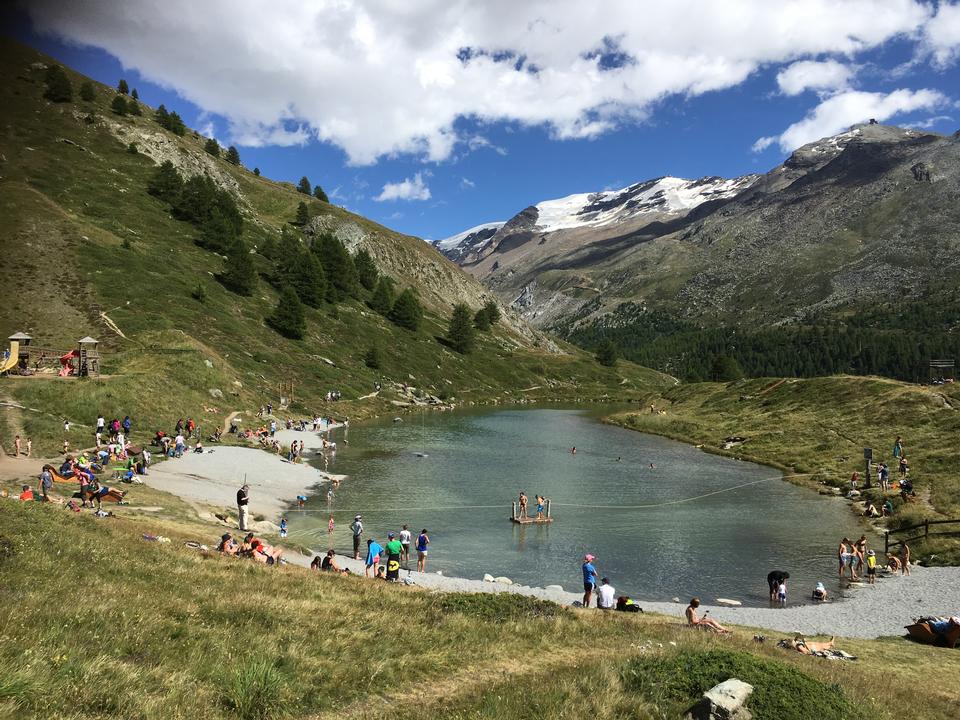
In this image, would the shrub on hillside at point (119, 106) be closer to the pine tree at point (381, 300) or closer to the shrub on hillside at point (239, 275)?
the shrub on hillside at point (239, 275)

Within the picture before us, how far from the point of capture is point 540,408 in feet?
499

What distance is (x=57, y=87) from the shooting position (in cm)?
15788

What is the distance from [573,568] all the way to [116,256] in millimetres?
99923

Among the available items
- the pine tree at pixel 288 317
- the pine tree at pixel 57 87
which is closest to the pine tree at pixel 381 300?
the pine tree at pixel 288 317

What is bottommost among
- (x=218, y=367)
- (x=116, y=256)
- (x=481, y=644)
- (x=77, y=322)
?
(x=481, y=644)

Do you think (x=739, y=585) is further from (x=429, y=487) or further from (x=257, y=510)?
(x=257, y=510)

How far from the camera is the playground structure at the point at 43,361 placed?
58406 millimetres

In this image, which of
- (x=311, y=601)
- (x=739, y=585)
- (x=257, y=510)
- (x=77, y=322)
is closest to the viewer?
(x=311, y=601)

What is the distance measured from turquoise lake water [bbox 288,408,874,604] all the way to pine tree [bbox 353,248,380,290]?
97964mm

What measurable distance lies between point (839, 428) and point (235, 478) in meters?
80.2

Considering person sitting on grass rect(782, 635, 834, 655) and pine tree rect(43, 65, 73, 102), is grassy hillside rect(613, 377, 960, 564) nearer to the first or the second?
person sitting on grass rect(782, 635, 834, 655)

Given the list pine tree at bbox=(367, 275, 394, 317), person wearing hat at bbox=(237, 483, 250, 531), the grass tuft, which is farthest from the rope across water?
pine tree at bbox=(367, 275, 394, 317)

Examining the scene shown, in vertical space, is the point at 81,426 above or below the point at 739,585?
above

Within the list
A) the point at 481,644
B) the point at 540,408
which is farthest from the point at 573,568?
the point at 540,408
